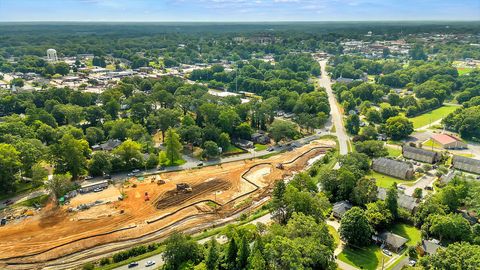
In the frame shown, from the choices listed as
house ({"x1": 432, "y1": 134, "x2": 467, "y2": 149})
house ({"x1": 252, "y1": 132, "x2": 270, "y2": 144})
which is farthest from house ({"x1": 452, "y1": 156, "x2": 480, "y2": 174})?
house ({"x1": 252, "y1": 132, "x2": 270, "y2": 144})

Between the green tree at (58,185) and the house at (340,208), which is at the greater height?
the green tree at (58,185)

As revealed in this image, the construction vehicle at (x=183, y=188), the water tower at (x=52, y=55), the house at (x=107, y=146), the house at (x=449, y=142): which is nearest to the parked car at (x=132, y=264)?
the construction vehicle at (x=183, y=188)

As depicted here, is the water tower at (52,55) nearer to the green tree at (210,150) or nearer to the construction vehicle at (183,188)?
the green tree at (210,150)

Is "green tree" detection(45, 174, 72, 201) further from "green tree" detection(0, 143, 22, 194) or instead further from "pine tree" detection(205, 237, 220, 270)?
"pine tree" detection(205, 237, 220, 270)

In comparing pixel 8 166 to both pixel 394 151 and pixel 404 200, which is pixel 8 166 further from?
pixel 394 151

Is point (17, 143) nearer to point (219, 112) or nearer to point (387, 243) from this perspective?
point (219, 112)

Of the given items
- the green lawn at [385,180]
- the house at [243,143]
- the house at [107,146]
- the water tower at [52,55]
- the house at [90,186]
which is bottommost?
the house at [90,186]
